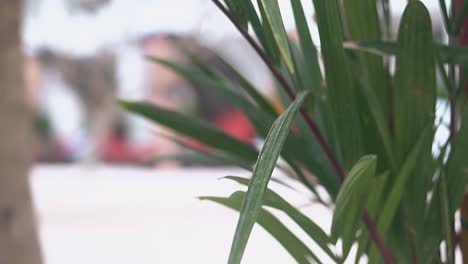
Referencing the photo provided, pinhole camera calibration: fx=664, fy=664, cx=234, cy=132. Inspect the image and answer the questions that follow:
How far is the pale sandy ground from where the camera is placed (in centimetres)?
209

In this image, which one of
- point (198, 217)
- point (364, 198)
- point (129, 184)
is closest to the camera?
point (364, 198)

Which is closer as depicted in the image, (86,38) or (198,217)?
(198,217)

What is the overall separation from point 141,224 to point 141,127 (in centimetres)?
108

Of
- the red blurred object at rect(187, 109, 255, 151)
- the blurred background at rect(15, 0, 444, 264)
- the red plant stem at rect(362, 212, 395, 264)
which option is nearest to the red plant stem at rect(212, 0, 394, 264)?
the red plant stem at rect(362, 212, 395, 264)

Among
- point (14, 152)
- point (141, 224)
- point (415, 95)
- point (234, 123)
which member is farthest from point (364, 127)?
point (234, 123)

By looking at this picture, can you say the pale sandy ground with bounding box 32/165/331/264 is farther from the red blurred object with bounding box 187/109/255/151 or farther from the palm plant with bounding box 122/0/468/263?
the red blurred object with bounding box 187/109/255/151

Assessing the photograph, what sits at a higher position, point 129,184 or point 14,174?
point 129,184

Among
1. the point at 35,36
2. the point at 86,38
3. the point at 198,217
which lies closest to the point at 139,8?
the point at 86,38

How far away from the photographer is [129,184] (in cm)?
524

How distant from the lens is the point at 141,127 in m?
4.14

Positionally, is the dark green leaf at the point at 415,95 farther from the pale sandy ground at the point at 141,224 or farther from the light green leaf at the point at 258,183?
the pale sandy ground at the point at 141,224

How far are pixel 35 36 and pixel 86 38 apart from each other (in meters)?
0.34

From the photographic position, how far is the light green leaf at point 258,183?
0.34 metres

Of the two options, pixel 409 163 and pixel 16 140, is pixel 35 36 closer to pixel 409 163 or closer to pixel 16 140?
pixel 16 140
